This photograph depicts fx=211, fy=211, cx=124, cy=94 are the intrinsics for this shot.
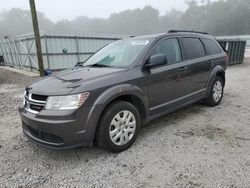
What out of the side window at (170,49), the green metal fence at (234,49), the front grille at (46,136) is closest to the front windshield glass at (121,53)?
the side window at (170,49)

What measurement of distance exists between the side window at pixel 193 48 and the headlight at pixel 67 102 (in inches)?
95.2

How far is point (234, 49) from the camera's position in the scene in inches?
580

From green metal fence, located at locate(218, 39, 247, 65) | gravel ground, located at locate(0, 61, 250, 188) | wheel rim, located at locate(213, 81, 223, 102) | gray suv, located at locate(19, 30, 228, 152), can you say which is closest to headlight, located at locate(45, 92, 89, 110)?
gray suv, located at locate(19, 30, 228, 152)

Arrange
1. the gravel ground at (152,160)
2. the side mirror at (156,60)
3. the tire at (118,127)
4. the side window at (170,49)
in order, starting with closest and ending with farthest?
the gravel ground at (152,160) → the tire at (118,127) → the side mirror at (156,60) → the side window at (170,49)

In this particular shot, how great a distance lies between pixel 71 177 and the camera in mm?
2590

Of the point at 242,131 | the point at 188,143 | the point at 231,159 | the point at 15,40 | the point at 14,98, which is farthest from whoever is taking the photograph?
the point at 15,40

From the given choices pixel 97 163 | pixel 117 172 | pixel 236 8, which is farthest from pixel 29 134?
pixel 236 8

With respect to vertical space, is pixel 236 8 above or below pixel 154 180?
above

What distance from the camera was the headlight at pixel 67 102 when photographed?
2.58m

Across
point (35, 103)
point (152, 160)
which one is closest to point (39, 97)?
point (35, 103)

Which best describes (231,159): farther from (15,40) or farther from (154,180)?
(15,40)

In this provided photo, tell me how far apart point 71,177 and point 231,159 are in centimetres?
210

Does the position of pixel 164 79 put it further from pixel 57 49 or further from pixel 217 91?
pixel 57 49

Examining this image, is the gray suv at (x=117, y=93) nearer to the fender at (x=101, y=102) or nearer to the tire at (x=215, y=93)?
the fender at (x=101, y=102)
